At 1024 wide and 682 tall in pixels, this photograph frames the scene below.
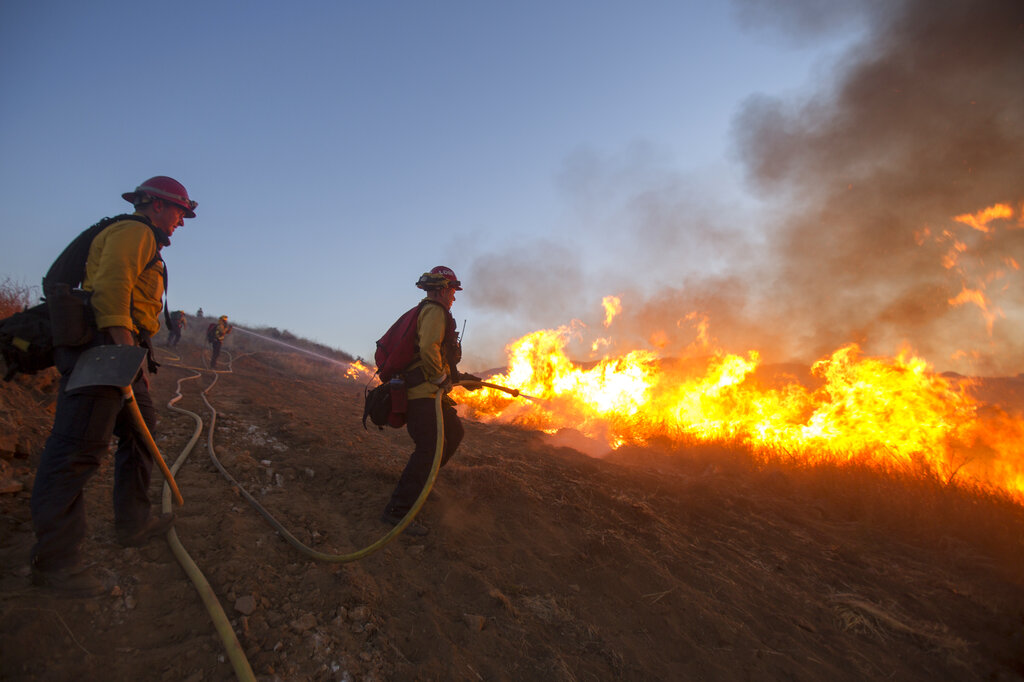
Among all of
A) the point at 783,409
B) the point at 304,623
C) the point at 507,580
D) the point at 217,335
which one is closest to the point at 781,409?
the point at 783,409

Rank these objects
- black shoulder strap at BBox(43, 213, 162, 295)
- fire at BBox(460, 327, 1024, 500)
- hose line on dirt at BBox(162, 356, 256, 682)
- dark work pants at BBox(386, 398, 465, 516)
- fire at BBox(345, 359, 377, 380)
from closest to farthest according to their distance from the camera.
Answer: hose line on dirt at BBox(162, 356, 256, 682) < black shoulder strap at BBox(43, 213, 162, 295) < dark work pants at BBox(386, 398, 465, 516) < fire at BBox(460, 327, 1024, 500) < fire at BBox(345, 359, 377, 380)

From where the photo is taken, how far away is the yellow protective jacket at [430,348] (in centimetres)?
381

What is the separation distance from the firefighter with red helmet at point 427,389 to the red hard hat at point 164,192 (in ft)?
5.66

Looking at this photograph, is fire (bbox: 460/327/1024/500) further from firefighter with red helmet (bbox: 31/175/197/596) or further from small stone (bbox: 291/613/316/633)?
firefighter with red helmet (bbox: 31/175/197/596)

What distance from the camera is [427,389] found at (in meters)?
3.91

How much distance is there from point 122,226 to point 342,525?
255cm

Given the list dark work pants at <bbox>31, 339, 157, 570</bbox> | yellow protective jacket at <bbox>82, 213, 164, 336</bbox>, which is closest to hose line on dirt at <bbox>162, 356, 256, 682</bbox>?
dark work pants at <bbox>31, 339, 157, 570</bbox>

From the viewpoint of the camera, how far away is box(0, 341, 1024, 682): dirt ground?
2311mm

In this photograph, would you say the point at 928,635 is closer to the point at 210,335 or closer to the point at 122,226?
the point at 122,226

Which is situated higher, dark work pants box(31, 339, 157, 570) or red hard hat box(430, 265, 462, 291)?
red hard hat box(430, 265, 462, 291)

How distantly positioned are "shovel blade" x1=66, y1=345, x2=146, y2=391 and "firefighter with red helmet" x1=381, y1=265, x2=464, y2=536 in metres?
1.86

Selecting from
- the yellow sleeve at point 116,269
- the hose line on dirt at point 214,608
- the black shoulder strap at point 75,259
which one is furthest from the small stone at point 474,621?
the black shoulder strap at point 75,259

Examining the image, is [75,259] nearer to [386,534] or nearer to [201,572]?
[201,572]

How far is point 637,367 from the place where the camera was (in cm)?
1101
